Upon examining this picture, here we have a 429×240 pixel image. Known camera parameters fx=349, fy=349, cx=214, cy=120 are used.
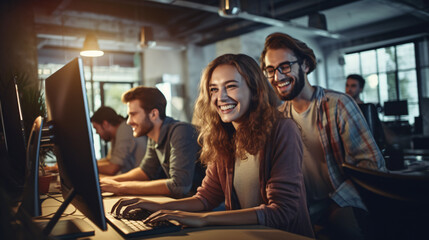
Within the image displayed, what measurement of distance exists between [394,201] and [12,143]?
1.61 metres

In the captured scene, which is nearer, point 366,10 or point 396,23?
point 366,10

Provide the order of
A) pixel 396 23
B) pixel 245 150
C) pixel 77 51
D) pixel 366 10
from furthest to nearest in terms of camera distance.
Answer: pixel 396 23 → pixel 366 10 → pixel 77 51 → pixel 245 150

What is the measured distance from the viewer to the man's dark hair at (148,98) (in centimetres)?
264

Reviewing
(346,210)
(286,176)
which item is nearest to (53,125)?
(286,176)

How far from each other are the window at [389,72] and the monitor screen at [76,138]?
38.8 feet

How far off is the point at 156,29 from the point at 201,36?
1.26 metres

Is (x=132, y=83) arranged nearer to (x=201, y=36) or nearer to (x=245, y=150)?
(x=201, y=36)

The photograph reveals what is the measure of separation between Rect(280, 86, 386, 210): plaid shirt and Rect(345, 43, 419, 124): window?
10.5 metres

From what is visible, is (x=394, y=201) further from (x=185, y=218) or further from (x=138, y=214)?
(x=138, y=214)

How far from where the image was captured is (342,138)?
192cm

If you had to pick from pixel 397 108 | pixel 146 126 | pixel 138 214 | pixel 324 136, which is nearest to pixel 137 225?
pixel 138 214

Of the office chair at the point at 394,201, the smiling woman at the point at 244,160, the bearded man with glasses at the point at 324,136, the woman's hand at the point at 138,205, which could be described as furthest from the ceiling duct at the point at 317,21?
the office chair at the point at 394,201

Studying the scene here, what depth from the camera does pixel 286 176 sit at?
4.43ft

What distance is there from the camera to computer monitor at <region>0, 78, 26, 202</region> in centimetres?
153
